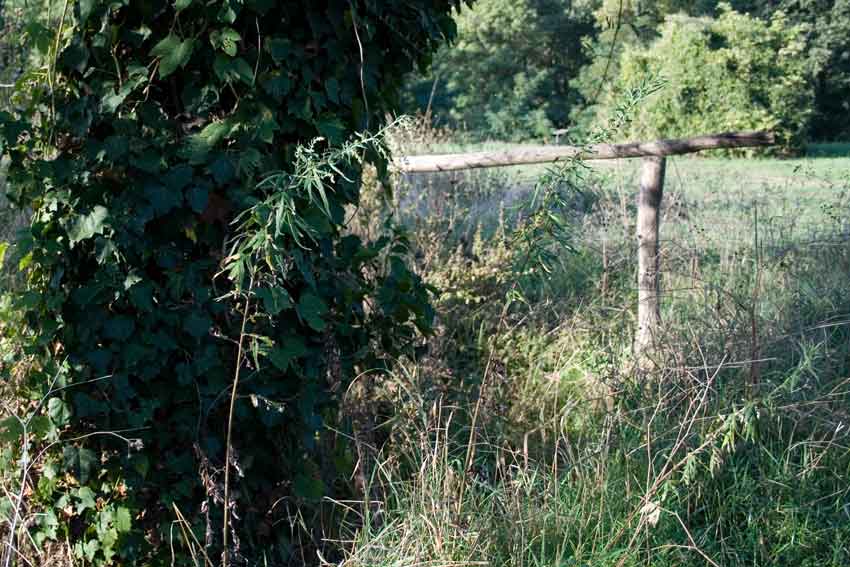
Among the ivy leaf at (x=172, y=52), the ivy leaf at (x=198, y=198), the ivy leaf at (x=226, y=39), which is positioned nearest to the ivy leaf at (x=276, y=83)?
the ivy leaf at (x=226, y=39)

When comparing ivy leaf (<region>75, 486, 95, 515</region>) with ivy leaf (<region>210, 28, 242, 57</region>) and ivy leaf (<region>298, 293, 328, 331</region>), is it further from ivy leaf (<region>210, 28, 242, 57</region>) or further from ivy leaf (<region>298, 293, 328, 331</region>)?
ivy leaf (<region>210, 28, 242, 57</region>)

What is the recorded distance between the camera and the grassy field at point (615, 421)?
295 cm

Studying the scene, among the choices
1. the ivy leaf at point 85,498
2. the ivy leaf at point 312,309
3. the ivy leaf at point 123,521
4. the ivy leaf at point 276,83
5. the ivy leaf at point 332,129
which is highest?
the ivy leaf at point 276,83

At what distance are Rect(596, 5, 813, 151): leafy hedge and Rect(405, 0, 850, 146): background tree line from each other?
27 mm

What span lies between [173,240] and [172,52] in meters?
0.59

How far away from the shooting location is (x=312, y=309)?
290 cm

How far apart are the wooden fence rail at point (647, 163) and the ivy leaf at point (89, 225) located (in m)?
2.09

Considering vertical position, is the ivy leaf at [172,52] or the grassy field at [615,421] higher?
the ivy leaf at [172,52]

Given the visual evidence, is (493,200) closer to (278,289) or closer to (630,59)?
(278,289)

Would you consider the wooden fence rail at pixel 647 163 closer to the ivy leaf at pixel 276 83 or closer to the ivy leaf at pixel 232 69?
the ivy leaf at pixel 276 83

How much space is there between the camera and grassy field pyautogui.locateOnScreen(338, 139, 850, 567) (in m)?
2.95

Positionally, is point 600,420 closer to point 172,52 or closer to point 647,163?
point 647,163

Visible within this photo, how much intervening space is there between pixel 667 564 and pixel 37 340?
2213 millimetres

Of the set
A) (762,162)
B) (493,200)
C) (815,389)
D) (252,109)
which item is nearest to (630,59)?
(762,162)
